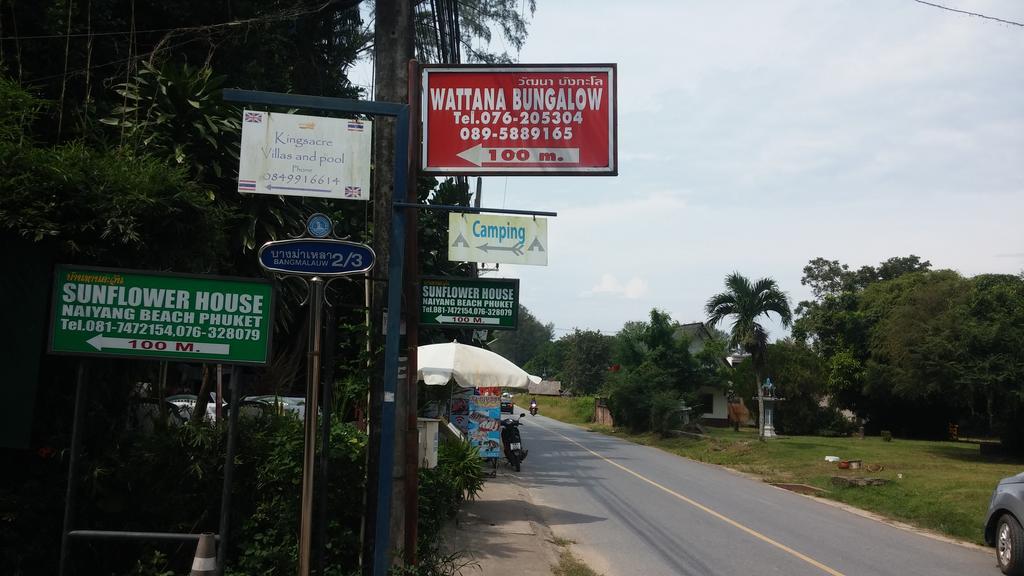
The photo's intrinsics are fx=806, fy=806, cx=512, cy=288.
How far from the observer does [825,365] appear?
46688 millimetres

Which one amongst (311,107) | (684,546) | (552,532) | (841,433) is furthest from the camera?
(841,433)

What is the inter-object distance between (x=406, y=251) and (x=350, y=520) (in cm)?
236

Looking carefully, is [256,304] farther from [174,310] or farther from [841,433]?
[841,433]

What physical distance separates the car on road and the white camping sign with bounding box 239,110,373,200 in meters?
8.63

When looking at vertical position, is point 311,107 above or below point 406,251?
above

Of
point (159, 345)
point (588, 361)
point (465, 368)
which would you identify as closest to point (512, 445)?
point (465, 368)

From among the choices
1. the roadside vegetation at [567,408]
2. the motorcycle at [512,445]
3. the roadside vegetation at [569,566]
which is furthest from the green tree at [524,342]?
the roadside vegetation at [569,566]

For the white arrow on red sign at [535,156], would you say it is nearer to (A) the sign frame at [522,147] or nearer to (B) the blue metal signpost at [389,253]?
(A) the sign frame at [522,147]

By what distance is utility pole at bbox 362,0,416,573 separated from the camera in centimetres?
664

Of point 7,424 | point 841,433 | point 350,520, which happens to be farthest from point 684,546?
point 841,433

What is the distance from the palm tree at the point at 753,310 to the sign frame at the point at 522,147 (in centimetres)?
2736

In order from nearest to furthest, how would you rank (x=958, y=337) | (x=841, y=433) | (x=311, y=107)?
(x=311, y=107) → (x=958, y=337) → (x=841, y=433)

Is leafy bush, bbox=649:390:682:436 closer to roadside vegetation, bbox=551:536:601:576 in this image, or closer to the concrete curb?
the concrete curb

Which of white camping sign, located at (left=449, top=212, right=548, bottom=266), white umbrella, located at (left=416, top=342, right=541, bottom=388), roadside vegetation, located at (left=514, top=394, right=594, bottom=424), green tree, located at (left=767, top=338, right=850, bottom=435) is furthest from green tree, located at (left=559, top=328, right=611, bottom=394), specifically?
white camping sign, located at (left=449, top=212, right=548, bottom=266)
